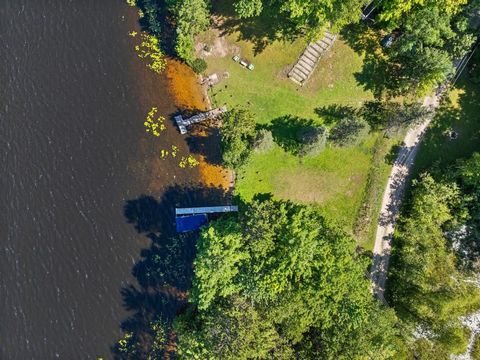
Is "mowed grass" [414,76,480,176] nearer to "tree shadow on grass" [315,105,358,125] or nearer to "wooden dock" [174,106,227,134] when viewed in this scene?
"tree shadow on grass" [315,105,358,125]

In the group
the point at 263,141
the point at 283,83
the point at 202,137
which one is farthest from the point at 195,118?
the point at 283,83

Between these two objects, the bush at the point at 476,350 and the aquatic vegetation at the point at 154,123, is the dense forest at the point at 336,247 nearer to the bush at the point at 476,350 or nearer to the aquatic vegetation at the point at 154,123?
the bush at the point at 476,350

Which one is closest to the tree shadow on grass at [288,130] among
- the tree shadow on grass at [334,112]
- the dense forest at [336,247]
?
the dense forest at [336,247]

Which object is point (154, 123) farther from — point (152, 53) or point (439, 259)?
point (439, 259)

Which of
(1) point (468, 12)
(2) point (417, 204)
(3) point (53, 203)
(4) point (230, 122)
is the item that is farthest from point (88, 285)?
(1) point (468, 12)

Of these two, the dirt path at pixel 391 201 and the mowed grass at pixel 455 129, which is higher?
the mowed grass at pixel 455 129

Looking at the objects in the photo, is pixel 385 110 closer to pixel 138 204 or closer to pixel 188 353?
pixel 138 204

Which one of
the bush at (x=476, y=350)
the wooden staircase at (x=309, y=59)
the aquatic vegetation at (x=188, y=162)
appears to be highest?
the wooden staircase at (x=309, y=59)
